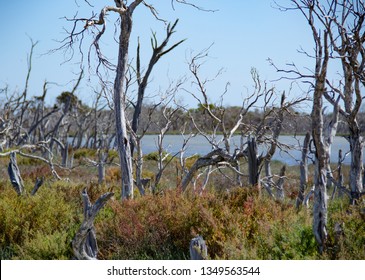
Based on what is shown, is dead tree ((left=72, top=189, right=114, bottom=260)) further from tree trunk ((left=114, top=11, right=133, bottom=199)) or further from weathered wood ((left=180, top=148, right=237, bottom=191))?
weathered wood ((left=180, top=148, right=237, bottom=191))

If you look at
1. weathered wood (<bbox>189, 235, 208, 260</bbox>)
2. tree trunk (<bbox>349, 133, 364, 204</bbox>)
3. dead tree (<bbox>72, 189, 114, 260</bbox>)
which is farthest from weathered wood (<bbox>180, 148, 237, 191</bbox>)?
weathered wood (<bbox>189, 235, 208, 260</bbox>)

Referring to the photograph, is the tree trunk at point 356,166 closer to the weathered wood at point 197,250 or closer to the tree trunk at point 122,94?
the tree trunk at point 122,94

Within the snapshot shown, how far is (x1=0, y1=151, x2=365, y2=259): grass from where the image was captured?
574 centimetres

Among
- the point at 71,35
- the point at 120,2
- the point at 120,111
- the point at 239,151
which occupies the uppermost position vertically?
the point at 120,2

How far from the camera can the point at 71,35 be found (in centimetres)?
871

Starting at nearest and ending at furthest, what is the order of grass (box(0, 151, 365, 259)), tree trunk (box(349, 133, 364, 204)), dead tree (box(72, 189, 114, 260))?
grass (box(0, 151, 365, 259))
dead tree (box(72, 189, 114, 260))
tree trunk (box(349, 133, 364, 204))

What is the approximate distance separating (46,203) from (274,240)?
415 cm

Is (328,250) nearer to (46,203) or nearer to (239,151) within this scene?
(239,151)

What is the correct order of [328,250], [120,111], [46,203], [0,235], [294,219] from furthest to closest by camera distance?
[120,111]
[46,203]
[0,235]
[294,219]
[328,250]

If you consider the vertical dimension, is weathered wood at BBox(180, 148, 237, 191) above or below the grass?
above

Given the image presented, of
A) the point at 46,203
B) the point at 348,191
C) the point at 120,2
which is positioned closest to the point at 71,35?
the point at 120,2

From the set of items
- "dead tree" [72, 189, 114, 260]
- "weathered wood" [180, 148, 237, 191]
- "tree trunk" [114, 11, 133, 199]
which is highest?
"tree trunk" [114, 11, 133, 199]

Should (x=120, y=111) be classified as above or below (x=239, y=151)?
above

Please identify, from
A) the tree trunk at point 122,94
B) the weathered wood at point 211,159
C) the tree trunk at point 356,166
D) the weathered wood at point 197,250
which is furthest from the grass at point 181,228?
the weathered wood at point 211,159
